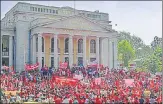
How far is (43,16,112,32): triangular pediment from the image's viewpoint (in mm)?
42188

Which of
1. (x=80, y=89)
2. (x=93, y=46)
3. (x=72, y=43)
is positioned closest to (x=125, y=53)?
(x=93, y=46)

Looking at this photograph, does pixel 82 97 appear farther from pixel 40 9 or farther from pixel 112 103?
pixel 40 9

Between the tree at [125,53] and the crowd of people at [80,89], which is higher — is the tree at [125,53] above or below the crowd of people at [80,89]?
above

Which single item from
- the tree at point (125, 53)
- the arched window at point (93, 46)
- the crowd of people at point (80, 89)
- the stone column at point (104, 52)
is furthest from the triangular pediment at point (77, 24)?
the tree at point (125, 53)

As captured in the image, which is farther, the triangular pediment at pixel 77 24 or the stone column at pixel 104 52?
the stone column at pixel 104 52

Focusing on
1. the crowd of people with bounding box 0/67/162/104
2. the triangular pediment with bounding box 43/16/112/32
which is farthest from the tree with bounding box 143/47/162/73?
the crowd of people with bounding box 0/67/162/104

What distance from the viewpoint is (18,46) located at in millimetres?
43719

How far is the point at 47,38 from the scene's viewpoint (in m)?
44.2

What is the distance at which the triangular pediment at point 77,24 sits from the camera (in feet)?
138

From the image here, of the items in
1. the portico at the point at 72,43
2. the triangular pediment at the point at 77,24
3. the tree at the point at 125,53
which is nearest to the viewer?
the portico at the point at 72,43

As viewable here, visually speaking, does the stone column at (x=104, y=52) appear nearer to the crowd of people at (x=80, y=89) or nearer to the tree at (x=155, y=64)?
the crowd of people at (x=80, y=89)

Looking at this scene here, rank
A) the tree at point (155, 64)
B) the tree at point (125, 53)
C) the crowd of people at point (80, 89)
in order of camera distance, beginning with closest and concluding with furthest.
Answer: the crowd of people at point (80, 89), the tree at point (155, 64), the tree at point (125, 53)

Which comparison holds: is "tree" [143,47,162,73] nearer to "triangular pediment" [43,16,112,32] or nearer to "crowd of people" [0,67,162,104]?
"triangular pediment" [43,16,112,32]

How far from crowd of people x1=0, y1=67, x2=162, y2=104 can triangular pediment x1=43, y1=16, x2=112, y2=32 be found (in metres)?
6.81
